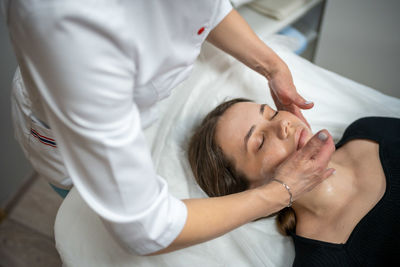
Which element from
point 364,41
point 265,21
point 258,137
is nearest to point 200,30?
point 258,137

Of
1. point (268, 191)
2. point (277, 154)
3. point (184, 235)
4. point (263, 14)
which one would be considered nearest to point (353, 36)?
point (263, 14)

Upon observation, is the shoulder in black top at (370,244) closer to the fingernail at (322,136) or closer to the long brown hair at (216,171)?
the long brown hair at (216,171)

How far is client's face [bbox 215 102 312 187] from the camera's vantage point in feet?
3.27

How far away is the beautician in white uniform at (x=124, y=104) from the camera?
1.54ft

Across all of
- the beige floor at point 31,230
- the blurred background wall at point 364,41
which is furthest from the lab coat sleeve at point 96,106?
the blurred background wall at point 364,41

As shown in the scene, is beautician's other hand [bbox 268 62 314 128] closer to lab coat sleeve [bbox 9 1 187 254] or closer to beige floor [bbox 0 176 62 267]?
lab coat sleeve [bbox 9 1 187 254]

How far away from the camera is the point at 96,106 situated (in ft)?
1.62

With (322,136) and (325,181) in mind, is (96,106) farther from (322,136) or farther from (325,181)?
(325,181)

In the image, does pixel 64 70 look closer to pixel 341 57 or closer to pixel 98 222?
pixel 98 222

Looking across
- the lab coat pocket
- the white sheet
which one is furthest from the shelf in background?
the lab coat pocket

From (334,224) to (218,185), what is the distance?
1.28ft

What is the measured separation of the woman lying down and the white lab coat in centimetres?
44

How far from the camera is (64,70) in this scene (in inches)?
18.5

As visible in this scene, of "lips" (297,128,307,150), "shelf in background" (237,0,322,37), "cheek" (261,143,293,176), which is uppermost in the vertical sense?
"shelf in background" (237,0,322,37)
